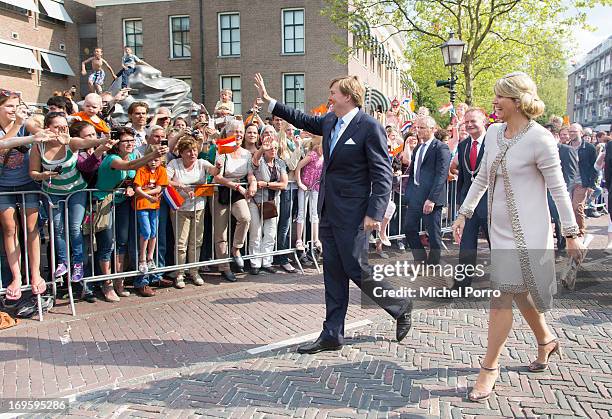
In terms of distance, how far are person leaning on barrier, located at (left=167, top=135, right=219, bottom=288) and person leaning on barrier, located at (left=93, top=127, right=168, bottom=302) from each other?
0.62 meters

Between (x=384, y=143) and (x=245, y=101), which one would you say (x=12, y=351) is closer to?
(x=384, y=143)

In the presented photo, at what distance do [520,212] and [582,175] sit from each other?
8.34 m

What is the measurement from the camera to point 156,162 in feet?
19.8

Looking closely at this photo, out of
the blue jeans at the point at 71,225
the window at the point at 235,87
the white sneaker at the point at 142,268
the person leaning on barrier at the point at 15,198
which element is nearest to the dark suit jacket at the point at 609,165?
the white sneaker at the point at 142,268

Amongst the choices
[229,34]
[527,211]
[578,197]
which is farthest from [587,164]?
[229,34]

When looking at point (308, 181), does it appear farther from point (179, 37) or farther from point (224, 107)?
point (179, 37)

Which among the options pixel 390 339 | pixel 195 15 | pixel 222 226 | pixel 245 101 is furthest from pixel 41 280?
pixel 195 15

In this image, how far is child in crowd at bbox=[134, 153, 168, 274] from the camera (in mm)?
5984

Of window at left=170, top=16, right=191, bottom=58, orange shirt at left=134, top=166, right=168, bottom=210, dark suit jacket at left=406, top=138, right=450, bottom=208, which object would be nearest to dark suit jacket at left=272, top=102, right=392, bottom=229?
dark suit jacket at left=406, top=138, right=450, bottom=208

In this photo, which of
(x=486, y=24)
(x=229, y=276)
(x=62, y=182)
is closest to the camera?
(x=62, y=182)

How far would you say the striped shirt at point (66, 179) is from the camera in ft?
17.4

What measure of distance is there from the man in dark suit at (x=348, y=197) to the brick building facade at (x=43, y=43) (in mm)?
27117

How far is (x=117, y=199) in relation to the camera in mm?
5902

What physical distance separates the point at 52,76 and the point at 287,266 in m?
28.3
